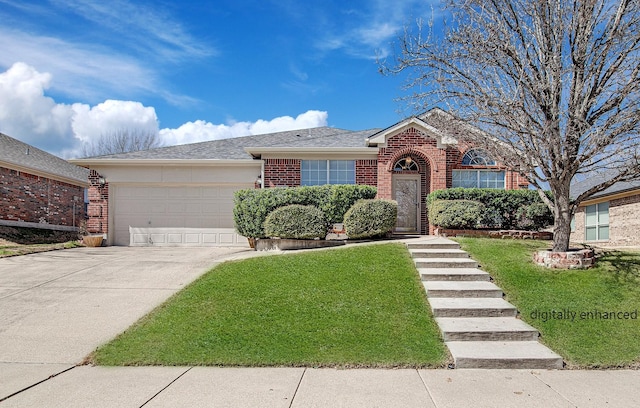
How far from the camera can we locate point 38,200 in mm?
17719

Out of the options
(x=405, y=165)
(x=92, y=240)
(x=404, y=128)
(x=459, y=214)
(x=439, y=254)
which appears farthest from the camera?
(x=405, y=165)

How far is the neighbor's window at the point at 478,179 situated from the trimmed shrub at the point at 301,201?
4.25m

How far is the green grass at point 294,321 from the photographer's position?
17.9 feet

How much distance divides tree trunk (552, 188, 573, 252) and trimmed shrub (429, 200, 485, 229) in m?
3.02

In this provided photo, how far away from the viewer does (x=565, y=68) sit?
27.2 ft

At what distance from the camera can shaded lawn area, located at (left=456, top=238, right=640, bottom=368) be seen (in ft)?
18.8

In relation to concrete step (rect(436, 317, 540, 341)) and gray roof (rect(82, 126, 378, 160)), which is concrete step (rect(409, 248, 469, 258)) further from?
gray roof (rect(82, 126, 378, 160))

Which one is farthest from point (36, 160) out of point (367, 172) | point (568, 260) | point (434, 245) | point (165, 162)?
point (568, 260)

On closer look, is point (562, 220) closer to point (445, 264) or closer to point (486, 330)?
point (445, 264)

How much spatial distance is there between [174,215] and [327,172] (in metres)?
5.87

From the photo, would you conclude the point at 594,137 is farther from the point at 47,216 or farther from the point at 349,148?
the point at 47,216

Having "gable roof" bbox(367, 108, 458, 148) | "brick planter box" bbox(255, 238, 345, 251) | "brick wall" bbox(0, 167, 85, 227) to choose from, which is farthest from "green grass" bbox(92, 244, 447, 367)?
"brick wall" bbox(0, 167, 85, 227)

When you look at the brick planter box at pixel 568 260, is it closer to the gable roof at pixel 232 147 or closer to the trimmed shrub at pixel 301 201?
the trimmed shrub at pixel 301 201

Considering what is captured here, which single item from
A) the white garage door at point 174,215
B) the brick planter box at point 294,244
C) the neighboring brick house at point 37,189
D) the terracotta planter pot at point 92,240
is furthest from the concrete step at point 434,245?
the neighboring brick house at point 37,189
